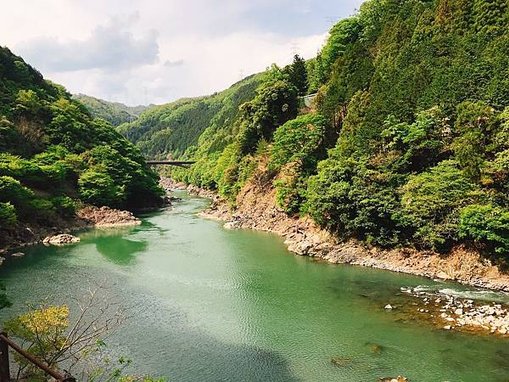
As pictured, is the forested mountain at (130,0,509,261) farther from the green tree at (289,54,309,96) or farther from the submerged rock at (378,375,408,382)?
the submerged rock at (378,375,408,382)

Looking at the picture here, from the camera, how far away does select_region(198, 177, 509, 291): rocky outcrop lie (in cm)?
3064

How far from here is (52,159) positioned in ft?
200

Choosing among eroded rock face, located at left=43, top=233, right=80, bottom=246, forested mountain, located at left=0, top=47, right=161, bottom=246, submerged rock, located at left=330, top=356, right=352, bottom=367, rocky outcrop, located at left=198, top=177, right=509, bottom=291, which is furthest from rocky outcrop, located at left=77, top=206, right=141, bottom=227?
submerged rock, located at left=330, top=356, right=352, bottom=367

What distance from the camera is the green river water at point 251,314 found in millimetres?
20094

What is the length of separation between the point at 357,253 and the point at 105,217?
115 feet

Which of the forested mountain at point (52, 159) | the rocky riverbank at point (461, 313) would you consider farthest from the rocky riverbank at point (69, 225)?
the rocky riverbank at point (461, 313)

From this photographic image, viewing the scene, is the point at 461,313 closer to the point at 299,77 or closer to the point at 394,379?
the point at 394,379

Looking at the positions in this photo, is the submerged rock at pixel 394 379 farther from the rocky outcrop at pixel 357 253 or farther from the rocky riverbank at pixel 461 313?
the rocky outcrop at pixel 357 253

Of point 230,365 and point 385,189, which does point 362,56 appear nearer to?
point 385,189

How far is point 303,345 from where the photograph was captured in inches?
888

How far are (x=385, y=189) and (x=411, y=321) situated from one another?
14172mm

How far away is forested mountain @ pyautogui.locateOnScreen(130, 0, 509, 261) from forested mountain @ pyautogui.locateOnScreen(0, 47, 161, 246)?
24.8 m

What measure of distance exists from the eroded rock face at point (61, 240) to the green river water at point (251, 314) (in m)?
1.97

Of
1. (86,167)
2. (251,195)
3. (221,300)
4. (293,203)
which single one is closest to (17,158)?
(86,167)
